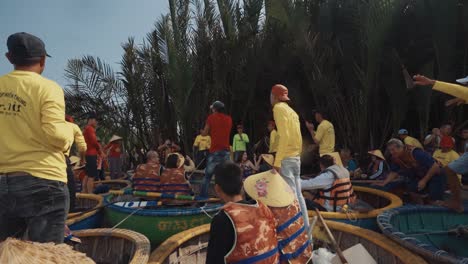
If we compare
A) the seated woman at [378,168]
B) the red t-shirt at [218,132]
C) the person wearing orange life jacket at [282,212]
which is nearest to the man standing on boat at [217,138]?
the red t-shirt at [218,132]

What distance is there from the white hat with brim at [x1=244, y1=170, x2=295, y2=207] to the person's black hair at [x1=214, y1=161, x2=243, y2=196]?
0.22 m

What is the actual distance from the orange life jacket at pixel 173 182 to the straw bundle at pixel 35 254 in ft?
12.4

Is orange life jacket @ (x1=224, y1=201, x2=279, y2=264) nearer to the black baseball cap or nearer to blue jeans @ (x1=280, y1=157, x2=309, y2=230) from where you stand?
the black baseball cap

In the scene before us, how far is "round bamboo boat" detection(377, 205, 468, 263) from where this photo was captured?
3690 mm

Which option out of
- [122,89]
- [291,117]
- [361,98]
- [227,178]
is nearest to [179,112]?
[122,89]

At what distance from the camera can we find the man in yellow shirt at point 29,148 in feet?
6.20

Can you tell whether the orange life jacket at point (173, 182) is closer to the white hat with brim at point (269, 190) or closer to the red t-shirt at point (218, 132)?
the red t-shirt at point (218, 132)

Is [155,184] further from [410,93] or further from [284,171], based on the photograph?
[410,93]

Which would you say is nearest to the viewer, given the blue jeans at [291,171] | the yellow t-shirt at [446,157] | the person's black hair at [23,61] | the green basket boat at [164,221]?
the person's black hair at [23,61]

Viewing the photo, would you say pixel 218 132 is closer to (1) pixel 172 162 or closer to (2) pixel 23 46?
(1) pixel 172 162

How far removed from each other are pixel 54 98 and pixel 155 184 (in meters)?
3.48

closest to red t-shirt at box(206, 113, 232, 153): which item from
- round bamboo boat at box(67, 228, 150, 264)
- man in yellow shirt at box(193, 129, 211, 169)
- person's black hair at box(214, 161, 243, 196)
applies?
round bamboo boat at box(67, 228, 150, 264)

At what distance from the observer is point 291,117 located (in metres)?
3.96

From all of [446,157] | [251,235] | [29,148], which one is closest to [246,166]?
[446,157]
